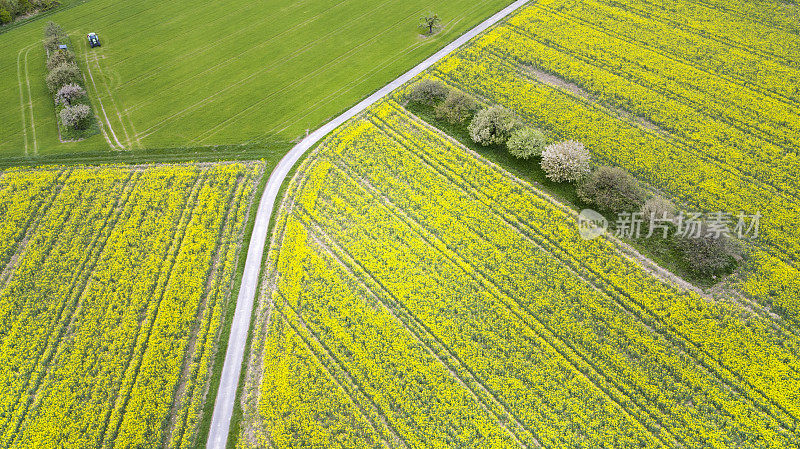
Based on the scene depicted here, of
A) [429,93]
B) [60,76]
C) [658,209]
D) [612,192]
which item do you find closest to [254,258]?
[429,93]

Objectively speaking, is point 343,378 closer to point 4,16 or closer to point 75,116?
point 75,116

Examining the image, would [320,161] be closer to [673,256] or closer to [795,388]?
[673,256]

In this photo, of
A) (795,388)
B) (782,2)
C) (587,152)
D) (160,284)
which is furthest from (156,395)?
(782,2)

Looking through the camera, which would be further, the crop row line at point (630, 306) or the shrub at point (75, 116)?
the shrub at point (75, 116)

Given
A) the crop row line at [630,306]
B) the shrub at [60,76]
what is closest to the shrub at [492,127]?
the crop row line at [630,306]

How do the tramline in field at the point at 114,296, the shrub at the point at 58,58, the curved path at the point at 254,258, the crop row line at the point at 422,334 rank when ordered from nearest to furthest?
the crop row line at the point at 422,334
the tramline in field at the point at 114,296
the curved path at the point at 254,258
the shrub at the point at 58,58

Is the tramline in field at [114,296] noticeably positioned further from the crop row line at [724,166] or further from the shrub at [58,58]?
the crop row line at [724,166]

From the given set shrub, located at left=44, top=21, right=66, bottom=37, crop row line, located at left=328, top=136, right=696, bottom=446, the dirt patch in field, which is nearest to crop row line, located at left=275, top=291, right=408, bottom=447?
crop row line, located at left=328, top=136, right=696, bottom=446
